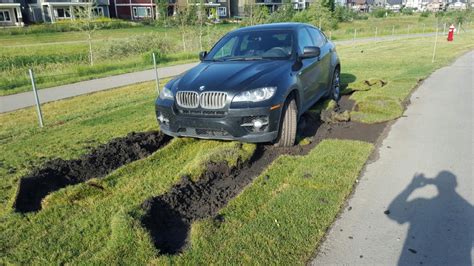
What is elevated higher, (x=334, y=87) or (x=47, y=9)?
(x=47, y=9)

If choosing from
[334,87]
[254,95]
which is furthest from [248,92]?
[334,87]

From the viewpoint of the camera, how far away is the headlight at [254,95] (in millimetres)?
4727

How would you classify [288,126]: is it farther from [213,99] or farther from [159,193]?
[159,193]

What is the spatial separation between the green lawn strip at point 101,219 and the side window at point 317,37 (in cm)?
294

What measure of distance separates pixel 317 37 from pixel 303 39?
103 cm

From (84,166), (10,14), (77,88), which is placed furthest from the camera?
(10,14)

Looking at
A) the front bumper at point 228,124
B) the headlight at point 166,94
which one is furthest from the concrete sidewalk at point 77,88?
the front bumper at point 228,124

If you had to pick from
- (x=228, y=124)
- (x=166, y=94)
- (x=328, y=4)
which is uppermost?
(x=328, y=4)

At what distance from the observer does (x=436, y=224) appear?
3.35 metres

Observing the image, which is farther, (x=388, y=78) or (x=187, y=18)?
(x=187, y=18)

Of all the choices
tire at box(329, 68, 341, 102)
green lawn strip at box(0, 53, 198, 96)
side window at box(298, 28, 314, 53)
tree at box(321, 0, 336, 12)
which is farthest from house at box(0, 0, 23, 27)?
side window at box(298, 28, 314, 53)

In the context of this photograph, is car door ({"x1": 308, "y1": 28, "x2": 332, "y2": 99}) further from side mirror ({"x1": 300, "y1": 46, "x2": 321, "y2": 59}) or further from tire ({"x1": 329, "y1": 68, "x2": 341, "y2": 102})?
side mirror ({"x1": 300, "y1": 46, "x2": 321, "y2": 59})

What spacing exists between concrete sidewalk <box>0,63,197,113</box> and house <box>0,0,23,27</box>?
44.6 metres

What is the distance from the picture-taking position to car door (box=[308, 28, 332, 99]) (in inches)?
268
